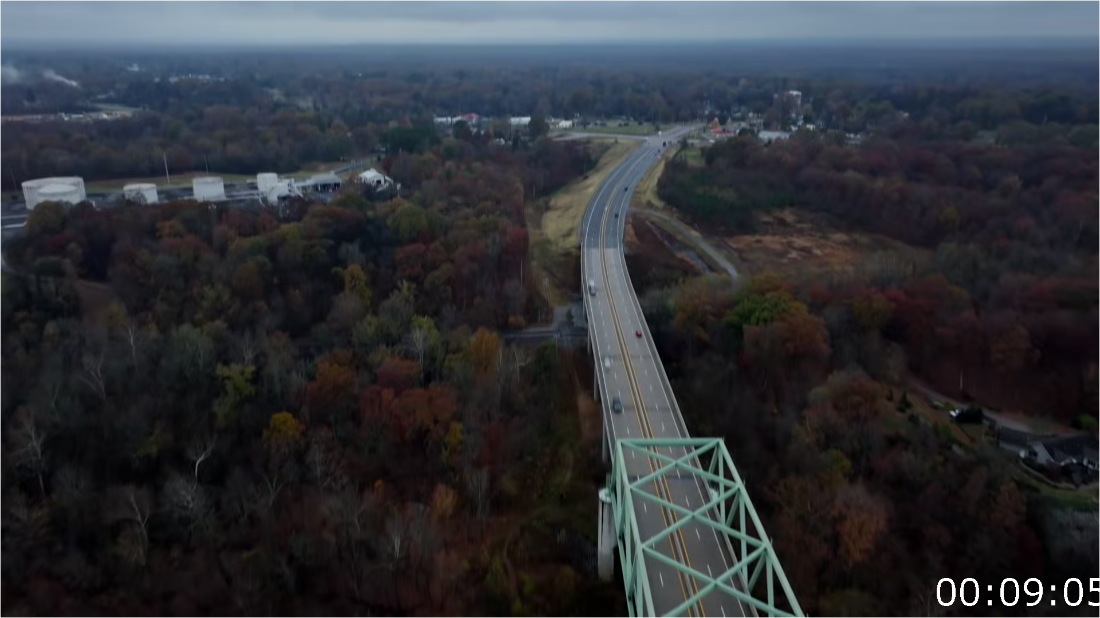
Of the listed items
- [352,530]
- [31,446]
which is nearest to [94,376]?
[31,446]

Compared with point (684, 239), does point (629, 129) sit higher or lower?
higher

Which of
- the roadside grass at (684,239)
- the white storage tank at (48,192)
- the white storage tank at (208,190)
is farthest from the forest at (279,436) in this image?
the roadside grass at (684,239)

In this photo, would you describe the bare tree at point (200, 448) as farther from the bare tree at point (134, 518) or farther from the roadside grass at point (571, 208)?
the roadside grass at point (571, 208)

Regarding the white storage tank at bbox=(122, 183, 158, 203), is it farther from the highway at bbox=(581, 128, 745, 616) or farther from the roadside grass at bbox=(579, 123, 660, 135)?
the roadside grass at bbox=(579, 123, 660, 135)

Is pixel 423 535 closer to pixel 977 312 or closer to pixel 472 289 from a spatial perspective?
pixel 472 289

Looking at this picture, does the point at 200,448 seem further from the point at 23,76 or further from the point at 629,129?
the point at 629,129
